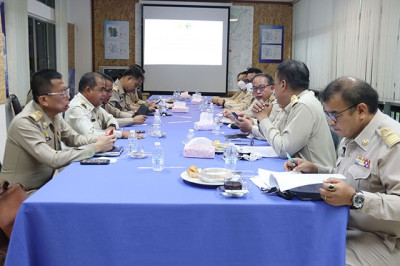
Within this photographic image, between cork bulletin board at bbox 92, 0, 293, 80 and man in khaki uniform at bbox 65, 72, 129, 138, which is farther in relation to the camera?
cork bulletin board at bbox 92, 0, 293, 80

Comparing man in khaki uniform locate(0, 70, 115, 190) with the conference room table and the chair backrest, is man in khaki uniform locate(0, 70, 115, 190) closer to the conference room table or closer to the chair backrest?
the conference room table

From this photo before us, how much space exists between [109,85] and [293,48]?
625 cm

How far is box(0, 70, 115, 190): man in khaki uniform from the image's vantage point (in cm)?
225

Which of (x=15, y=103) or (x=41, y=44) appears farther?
(x=41, y=44)

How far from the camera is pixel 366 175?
64.3 inches

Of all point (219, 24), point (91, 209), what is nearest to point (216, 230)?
point (91, 209)

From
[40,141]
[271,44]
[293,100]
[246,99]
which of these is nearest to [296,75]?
[293,100]

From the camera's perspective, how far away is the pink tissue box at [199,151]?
234 centimetres

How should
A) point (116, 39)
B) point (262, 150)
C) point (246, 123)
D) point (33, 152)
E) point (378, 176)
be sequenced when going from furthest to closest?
point (116, 39) → point (246, 123) → point (262, 150) → point (33, 152) → point (378, 176)

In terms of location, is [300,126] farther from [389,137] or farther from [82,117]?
[82,117]

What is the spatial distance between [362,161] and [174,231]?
844 millimetres

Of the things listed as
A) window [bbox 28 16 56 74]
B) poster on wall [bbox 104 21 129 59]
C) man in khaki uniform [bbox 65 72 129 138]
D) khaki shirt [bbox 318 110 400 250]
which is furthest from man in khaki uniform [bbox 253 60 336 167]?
poster on wall [bbox 104 21 129 59]

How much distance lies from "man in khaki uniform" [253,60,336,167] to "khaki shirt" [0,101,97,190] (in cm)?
111

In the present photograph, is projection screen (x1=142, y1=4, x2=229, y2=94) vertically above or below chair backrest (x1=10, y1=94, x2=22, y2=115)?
above
